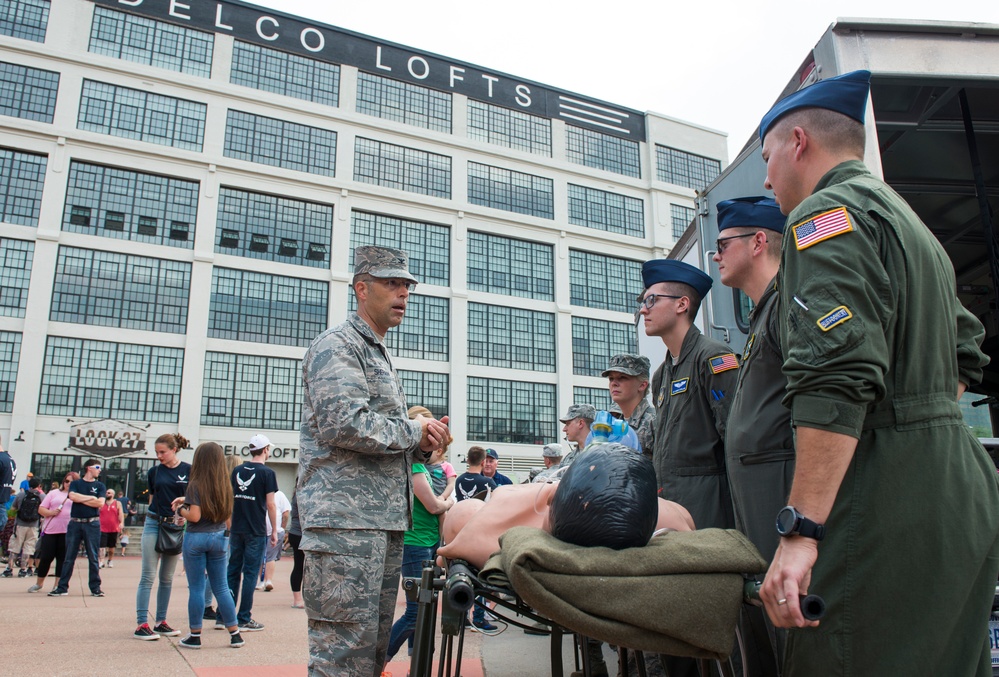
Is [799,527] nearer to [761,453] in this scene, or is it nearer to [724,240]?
[761,453]

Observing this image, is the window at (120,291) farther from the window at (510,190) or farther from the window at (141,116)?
the window at (510,190)

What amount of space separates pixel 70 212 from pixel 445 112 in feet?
63.6

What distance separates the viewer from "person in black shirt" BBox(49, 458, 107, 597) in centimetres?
1084

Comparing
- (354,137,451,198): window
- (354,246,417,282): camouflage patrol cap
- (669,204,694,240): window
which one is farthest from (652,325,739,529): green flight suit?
(669,204,694,240): window

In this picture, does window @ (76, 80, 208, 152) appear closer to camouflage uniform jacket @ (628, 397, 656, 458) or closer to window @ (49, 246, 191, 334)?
window @ (49, 246, 191, 334)

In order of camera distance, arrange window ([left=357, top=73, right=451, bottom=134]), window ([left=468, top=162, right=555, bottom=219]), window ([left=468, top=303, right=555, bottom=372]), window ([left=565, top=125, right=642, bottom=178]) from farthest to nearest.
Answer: window ([left=565, top=125, right=642, bottom=178]) < window ([left=468, top=162, right=555, bottom=219]) < window ([left=357, top=73, right=451, bottom=134]) < window ([left=468, top=303, right=555, bottom=372])

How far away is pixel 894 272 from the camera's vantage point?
1911 mm

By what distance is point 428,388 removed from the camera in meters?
36.7

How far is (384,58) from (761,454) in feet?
134

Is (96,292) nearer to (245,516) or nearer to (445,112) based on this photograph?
(445,112)

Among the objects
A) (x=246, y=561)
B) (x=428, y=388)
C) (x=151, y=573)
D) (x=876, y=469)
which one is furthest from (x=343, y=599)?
(x=428, y=388)

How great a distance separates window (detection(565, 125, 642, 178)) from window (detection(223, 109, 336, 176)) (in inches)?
567

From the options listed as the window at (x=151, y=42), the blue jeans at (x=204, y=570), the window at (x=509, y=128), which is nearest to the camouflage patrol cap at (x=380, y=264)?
the blue jeans at (x=204, y=570)

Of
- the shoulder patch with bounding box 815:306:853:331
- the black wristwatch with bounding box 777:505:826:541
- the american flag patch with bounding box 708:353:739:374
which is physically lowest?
the black wristwatch with bounding box 777:505:826:541
